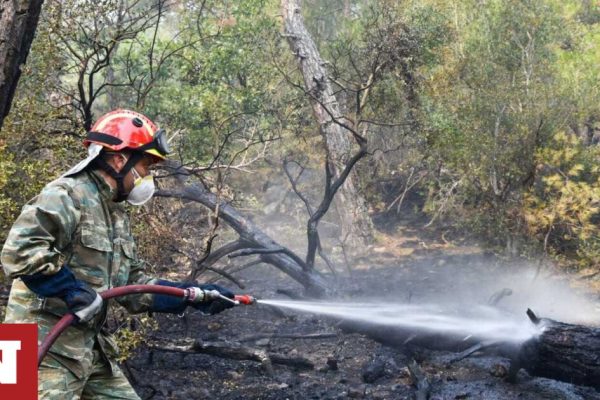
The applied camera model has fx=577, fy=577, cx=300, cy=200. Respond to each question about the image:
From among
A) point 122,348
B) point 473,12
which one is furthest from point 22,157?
point 473,12

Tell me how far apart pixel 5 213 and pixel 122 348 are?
167 cm

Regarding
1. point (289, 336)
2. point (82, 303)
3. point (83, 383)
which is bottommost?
point (83, 383)

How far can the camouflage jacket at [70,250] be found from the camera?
280cm

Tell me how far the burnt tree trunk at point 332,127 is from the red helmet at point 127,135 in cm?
1033

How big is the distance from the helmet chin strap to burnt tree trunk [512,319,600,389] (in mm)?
4304

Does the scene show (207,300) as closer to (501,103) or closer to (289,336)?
(289,336)

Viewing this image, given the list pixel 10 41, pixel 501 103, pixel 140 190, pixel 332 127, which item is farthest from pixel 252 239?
pixel 140 190

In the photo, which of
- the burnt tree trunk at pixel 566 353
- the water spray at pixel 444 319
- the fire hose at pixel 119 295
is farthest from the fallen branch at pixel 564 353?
the fire hose at pixel 119 295

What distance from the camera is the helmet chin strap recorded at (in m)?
3.28

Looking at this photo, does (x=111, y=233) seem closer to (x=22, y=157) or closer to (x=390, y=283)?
(x=22, y=157)

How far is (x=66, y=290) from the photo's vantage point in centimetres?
284

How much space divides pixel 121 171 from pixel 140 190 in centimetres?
18

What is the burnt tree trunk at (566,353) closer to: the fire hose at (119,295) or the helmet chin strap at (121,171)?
the fire hose at (119,295)

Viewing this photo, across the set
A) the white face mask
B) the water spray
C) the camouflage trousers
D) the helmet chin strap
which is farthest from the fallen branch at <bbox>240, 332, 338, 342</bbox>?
the helmet chin strap
